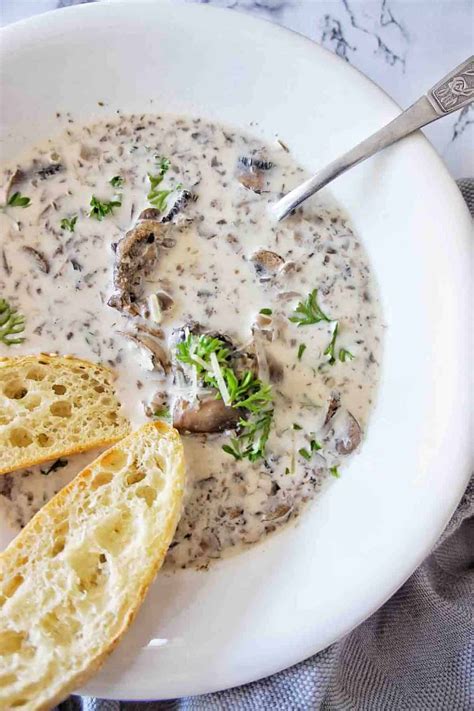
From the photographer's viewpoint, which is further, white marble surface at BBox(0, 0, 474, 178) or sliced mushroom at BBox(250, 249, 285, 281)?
white marble surface at BBox(0, 0, 474, 178)

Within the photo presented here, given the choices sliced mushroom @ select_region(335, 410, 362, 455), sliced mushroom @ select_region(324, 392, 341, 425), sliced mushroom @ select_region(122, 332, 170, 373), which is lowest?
sliced mushroom @ select_region(335, 410, 362, 455)

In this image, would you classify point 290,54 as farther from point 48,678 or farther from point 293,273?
point 48,678

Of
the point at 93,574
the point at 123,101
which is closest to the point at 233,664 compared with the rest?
the point at 93,574

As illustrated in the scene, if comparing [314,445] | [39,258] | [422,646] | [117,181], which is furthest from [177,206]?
[422,646]

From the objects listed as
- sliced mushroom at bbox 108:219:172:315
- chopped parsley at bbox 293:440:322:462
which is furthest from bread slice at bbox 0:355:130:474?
chopped parsley at bbox 293:440:322:462

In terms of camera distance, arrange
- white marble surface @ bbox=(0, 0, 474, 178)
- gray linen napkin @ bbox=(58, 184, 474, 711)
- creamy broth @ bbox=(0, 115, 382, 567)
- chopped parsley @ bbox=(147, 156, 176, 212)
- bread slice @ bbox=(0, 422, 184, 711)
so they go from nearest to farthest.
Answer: bread slice @ bbox=(0, 422, 184, 711)
creamy broth @ bbox=(0, 115, 382, 567)
chopped parsley @ bbox=(147, 156, 176, 212)
gray linen napkin @ bbox=(58, 184, 474, 711)
white marble surface @ bbox=(0, 0, 474, 178)

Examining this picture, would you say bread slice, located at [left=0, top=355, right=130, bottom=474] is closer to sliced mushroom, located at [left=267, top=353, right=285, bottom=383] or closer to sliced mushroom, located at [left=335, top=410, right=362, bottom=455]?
sliced mushroom, located at [left=267, top=353, right=285, bottom=383]
